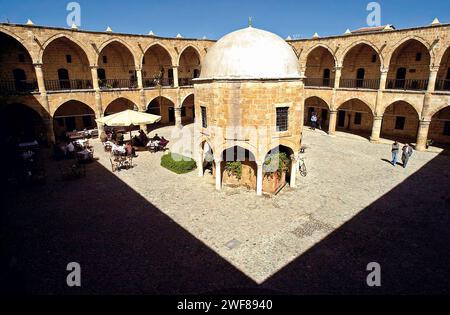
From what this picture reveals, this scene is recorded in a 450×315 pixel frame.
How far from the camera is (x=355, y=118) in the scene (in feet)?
90.0

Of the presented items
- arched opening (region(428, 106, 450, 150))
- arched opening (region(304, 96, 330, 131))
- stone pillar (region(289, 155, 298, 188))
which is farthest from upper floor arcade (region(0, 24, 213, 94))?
arched opening (region(428, 106, 450, 150))

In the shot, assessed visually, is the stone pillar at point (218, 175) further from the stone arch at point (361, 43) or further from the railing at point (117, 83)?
the stone arch at point (361, 43)

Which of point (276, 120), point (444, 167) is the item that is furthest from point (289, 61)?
point (444, 167)

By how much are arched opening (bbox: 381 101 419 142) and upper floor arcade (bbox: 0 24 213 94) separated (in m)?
19.1

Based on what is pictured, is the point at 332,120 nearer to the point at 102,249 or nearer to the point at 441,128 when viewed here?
the point at 441,128

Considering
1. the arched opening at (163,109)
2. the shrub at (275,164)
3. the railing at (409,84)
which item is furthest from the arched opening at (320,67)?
the shrub at (275,164)

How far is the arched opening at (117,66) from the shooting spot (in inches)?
1001

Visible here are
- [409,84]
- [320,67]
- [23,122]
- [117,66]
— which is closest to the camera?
[23,122]

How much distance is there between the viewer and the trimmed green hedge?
15367mm

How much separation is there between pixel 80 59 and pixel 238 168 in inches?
769

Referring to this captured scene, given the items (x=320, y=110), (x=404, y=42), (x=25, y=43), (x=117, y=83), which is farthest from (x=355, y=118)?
(x=25, y=43)

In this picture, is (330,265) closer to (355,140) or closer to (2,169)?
(2,169)

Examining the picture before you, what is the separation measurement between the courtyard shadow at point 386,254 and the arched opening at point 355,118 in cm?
1552

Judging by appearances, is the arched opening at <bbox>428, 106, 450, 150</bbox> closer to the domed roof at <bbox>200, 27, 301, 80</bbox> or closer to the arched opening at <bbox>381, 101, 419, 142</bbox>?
the arched opening at <bbox>381, 101, 419, 142</bbox>
